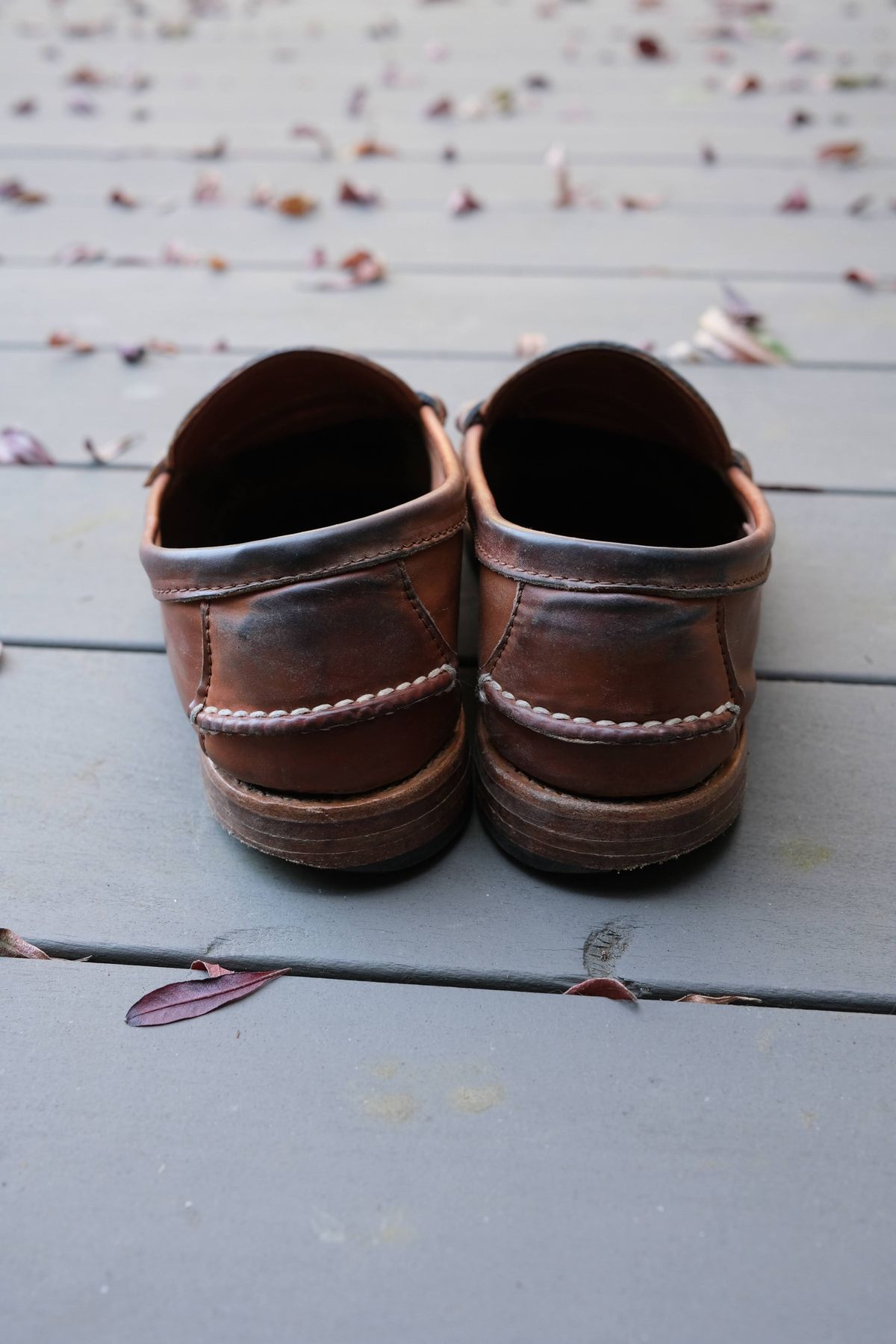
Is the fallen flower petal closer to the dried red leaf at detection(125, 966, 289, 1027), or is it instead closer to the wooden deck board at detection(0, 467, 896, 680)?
the dried red leaf at detection(125, 966, 289, 1027)

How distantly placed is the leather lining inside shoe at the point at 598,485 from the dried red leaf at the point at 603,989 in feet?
1.14

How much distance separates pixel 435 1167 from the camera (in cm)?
53

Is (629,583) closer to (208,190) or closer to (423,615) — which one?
(423,615)

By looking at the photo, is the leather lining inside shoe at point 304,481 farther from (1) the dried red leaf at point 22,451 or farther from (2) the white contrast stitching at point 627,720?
(1) the dried red leaf at point 22,451

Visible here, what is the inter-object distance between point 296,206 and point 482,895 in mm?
1275

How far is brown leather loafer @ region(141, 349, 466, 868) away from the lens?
586mm

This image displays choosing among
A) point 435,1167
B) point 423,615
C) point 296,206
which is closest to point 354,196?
point 296,206

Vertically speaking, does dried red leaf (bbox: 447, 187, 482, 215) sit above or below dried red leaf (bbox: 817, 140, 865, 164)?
below

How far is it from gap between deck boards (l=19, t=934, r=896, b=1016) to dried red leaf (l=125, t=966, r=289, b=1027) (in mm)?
13

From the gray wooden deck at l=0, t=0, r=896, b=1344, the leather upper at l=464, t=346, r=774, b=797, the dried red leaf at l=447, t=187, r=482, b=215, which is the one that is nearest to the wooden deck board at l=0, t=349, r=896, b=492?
the gray wooden deck at l=0, t=0, r=896, b=1344

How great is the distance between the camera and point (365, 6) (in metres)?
2.50

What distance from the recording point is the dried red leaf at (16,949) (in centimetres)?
63

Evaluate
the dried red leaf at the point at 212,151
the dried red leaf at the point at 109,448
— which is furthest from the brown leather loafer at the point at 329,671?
the dried red leaf at the point at 212,151

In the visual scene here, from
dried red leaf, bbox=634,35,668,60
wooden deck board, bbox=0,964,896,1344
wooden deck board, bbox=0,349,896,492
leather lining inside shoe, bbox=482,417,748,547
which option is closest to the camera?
wooden deck board, bbox=0,964,896,1344
